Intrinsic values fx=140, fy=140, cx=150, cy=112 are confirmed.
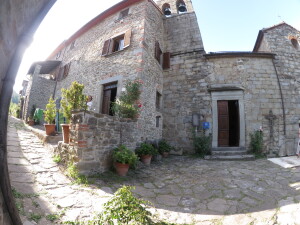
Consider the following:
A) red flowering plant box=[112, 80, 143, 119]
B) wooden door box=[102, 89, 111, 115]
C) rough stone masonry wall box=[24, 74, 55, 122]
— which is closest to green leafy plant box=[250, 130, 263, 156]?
red flowering plant box=[112, 80, 143, 119]

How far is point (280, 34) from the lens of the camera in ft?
25.5

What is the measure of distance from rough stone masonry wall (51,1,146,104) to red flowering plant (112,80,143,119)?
691mm

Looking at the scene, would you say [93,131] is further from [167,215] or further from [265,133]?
[265,133]

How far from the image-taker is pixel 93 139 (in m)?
3.38

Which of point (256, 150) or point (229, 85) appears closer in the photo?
point (256, 150)

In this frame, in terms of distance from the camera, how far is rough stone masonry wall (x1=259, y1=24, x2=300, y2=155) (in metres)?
6.29

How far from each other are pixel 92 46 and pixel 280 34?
10.8 metres

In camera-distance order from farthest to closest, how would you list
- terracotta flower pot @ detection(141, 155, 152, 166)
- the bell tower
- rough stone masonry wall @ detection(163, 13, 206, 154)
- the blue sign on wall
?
the bell tower < rough stone masonry wall @ detection(163, 13, 206, 154) < the blue sign on wall < terracotta flower pot @ detection(141, 155, 152, 166)

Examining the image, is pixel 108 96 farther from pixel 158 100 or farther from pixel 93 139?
pixel 93 139

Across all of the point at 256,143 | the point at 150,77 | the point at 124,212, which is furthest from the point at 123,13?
the point at 256,143

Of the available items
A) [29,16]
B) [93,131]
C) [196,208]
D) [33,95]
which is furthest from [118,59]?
[33,95]

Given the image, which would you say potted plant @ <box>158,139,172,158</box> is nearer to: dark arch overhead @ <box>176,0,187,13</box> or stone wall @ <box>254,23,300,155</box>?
stone wall @ <box>254,23,300,155</box>

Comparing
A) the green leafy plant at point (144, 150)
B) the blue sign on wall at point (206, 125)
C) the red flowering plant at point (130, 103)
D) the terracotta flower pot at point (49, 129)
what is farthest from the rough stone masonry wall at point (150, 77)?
the terracotta flower pot at point (49, 129)

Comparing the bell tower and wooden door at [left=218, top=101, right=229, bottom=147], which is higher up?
the bell tower
